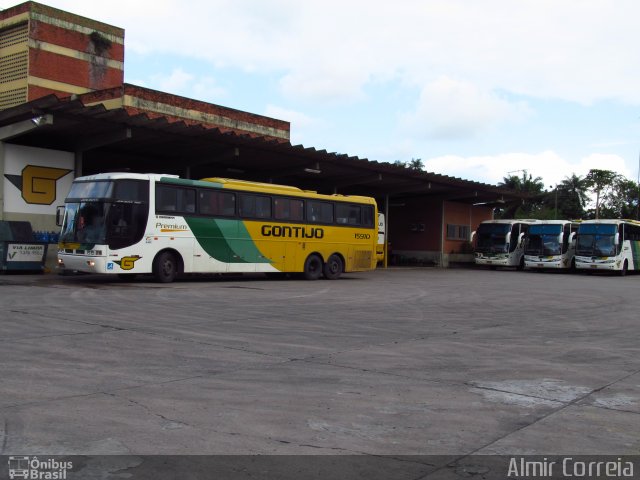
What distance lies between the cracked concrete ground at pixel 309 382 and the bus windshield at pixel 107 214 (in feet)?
16.6

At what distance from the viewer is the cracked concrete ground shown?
4.62m

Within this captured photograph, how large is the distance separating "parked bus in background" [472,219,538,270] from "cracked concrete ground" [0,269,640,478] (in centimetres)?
2548

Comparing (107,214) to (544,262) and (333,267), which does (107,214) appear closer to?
(333,267)

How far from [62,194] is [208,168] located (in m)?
8.10

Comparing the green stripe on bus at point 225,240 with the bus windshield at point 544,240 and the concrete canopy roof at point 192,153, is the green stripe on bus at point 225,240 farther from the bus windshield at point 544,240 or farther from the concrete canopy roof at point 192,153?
the bus windshield at point 544,240

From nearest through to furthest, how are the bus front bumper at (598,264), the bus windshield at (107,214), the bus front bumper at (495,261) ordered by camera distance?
the bus windshield at (107,214) < the bus front bumper at (598,264) < the bus front bumper at (495,261)

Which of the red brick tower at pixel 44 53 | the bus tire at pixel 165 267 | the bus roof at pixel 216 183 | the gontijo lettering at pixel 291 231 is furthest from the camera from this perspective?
the red brick tower at pixel 44 53

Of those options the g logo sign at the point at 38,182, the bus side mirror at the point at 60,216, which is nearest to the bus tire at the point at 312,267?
the bus side mirror at the point at 60,216

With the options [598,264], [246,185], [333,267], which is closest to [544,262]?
[598,264]

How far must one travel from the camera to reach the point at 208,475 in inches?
154

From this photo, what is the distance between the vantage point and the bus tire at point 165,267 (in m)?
18.8

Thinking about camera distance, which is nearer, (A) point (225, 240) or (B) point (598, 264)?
(A) point (225, 240)

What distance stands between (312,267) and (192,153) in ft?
23.5

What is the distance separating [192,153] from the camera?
25844mm
